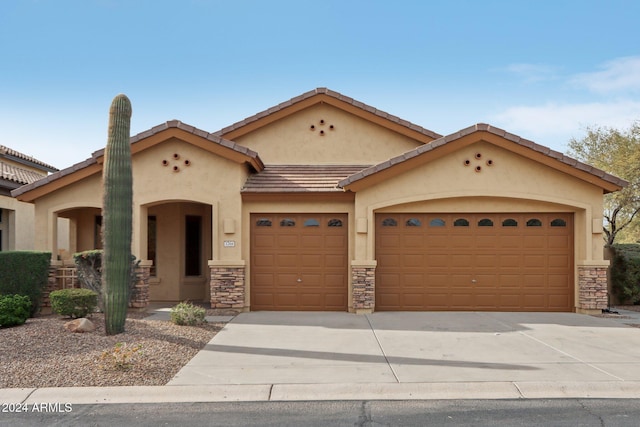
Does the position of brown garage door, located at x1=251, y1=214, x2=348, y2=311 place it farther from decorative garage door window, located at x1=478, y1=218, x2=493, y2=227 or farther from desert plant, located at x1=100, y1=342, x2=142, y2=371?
desert plant, located at x1=100, y1=342, x2=142, y2=371

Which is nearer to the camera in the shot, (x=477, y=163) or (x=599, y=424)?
(x=599, y=424)

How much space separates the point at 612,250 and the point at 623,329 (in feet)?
17.7

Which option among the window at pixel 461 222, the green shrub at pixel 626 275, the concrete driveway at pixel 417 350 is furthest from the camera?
the green shrub at pixel 626 275

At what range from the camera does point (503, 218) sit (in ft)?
44.5

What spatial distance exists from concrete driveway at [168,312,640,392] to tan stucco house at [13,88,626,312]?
0.91 metres

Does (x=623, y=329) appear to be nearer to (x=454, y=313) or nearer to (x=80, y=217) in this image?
(x=454, y=313)

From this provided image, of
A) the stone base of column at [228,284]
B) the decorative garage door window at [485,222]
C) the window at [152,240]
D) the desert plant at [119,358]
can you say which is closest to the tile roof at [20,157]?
the window at [152,240]

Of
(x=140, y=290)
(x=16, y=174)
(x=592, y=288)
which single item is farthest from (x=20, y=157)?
(x=592, y=288)

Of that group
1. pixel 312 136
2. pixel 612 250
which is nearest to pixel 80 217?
pixel 312 136

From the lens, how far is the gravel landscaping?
7109 millimetres

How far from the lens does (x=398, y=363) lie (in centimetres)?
809

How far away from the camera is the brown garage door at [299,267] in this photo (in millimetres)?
13680

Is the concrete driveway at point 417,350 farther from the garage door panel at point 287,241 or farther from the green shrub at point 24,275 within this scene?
the green shrub at point 24,275

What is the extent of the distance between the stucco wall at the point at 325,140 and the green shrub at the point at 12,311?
26.2ft
